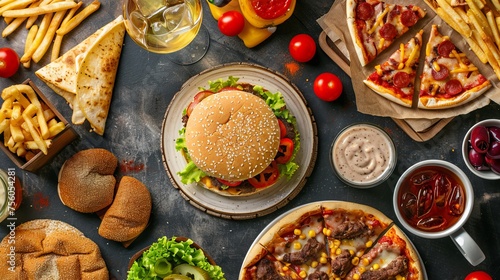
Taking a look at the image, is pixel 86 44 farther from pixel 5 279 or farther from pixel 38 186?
pixel 5 279

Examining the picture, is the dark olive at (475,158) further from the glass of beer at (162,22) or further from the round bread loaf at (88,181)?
the round bread loaf at (88,181)

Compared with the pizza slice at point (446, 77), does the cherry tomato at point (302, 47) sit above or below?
above

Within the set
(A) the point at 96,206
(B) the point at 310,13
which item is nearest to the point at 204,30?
(B) the point at 310,13

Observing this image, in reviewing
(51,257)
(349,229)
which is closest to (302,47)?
(349,229)

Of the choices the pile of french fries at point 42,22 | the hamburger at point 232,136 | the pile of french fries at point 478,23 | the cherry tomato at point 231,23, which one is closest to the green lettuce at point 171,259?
the hamburger at point 232,136

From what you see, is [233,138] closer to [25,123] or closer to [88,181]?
[88,181]

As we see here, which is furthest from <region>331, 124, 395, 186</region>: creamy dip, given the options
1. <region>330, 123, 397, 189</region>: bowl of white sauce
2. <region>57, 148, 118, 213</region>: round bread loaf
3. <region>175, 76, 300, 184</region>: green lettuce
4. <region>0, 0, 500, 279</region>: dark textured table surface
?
<region>57, 148, 118, 213</region>: round bread loaf
